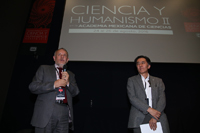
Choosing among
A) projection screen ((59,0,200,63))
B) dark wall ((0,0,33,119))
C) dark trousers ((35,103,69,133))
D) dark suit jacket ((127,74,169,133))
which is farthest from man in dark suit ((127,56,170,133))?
dark wall ((0,0,33,119))

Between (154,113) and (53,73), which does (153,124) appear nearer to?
(154,113)

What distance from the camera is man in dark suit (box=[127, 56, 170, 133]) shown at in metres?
1.61

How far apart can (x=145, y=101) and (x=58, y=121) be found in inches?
41.6

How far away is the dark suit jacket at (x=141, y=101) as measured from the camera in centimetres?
163

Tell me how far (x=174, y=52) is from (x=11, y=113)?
3.59 meters

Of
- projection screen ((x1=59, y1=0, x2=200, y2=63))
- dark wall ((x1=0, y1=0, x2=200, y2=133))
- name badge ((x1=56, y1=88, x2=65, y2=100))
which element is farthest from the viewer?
projection screen ((x1=59, y1=0, x2=200, y2=63))

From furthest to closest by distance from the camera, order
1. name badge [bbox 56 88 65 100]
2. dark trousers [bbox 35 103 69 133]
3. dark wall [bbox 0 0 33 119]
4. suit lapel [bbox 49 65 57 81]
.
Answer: dark wall [bbox 0 0 33 119] < suit lapel [bbox 49 65 57 81] < name badge [bbox 56 88 65 100] < dark trousers [bbox 35 103 69 133]

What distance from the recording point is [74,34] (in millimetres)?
3066

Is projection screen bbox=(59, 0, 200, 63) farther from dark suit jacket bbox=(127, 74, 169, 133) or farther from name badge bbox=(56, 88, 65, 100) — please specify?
name badge bbox=(56, 88, 65, 100)

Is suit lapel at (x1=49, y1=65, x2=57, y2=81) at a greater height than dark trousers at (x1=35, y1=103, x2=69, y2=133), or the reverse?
suit lapel at (x1=49, y1=65, x2=57, y2=81)

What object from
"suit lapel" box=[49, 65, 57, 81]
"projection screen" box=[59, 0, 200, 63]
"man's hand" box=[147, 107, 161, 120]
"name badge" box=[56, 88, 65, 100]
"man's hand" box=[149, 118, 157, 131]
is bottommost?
"man's hand" box=[149, 118, 157, 131]

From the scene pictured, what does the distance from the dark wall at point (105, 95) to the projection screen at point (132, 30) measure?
0.33 meters

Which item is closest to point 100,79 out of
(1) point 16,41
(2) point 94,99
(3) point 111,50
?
(2) point 94,99

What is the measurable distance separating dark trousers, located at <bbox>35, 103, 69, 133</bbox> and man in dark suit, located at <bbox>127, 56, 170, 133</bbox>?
29.9 inches
